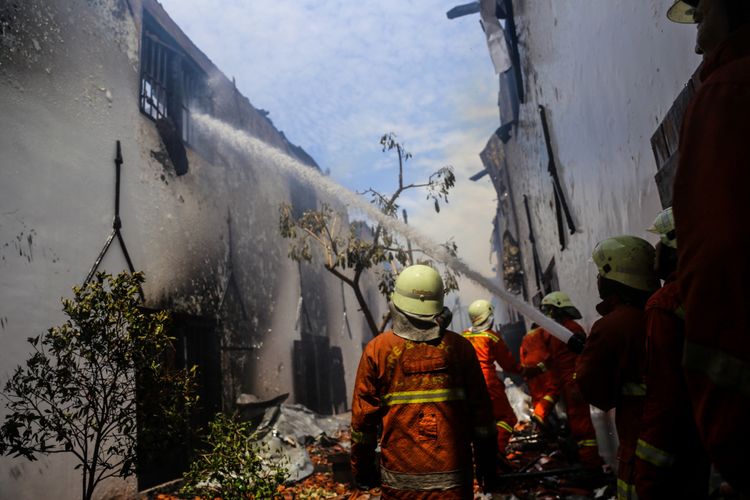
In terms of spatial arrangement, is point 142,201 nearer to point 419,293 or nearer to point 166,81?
point 166,81

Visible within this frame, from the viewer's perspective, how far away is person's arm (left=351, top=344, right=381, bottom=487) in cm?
289

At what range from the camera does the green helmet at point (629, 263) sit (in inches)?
101

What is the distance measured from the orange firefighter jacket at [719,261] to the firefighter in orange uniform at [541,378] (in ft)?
17.2

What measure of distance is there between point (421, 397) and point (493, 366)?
12.4 ft

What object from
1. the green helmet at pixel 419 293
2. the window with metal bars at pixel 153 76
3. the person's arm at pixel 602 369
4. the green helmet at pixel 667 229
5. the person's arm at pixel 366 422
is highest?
the window with metal bars at pixel 153 76

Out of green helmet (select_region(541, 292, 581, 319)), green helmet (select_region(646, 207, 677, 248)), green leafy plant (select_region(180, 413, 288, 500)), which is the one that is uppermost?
green helmet (select_region(646, 207, 677, 248))

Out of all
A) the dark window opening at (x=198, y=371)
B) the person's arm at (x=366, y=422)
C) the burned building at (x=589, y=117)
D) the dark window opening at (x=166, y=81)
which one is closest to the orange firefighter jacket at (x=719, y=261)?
the burned building at (x=589, y=117)

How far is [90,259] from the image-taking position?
238 inches

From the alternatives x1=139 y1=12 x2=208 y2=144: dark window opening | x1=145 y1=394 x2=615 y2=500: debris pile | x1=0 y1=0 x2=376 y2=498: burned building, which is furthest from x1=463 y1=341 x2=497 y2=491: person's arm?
x1=139 y1=12 x2=208 y2=144: dark window opening

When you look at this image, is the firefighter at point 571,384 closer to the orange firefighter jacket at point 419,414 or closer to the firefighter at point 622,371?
the orange firefighter jacket at point 419,414

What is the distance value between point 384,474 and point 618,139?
3.32 metres

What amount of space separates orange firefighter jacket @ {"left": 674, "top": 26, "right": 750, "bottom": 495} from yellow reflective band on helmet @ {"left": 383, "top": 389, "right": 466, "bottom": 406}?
2.01 metres

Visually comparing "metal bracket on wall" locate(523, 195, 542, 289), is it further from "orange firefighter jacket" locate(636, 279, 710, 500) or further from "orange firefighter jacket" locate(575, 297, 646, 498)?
"orange firefighter jacket" locate(636, 279, 710, 500)

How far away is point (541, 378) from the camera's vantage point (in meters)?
5.93
